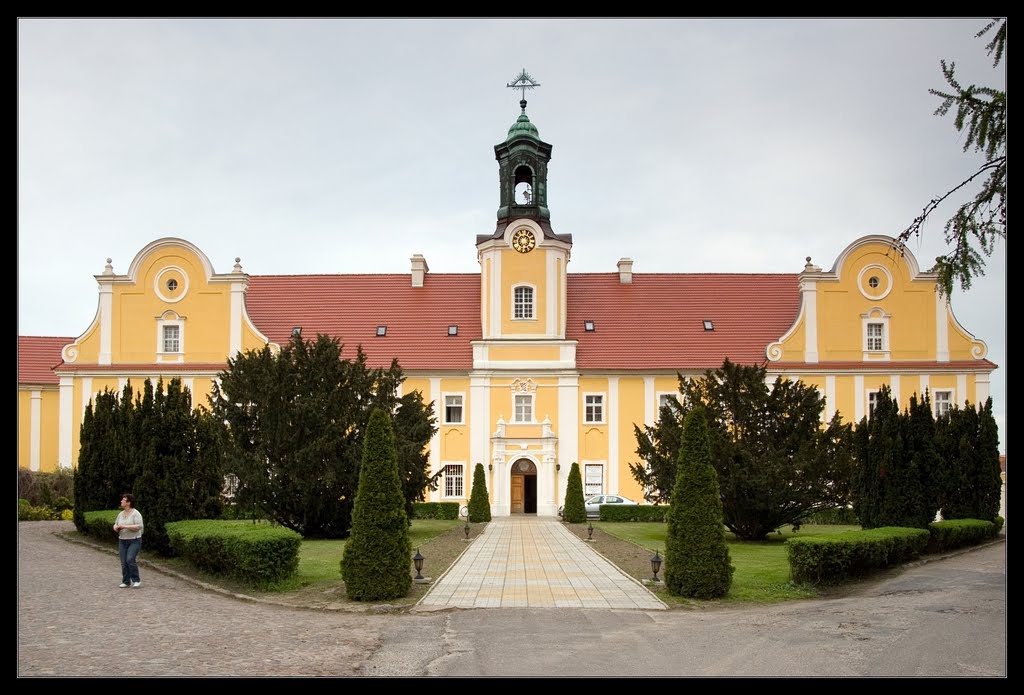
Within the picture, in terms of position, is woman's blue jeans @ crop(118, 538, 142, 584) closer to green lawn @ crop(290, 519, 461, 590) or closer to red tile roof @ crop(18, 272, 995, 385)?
green lawn @ crop(290, 519, 461, 590)

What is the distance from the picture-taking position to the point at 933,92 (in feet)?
32.6

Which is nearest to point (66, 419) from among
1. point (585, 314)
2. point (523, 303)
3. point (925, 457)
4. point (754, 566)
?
point (523, 303)

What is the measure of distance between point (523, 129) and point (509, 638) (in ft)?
109

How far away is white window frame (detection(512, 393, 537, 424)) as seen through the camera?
129ft

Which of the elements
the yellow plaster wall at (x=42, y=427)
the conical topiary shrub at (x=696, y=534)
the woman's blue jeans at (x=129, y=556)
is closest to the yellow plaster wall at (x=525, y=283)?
the yellow plaster wall at (x=42, y=427)

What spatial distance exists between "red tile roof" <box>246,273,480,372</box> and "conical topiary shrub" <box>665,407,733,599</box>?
2518 centimetres

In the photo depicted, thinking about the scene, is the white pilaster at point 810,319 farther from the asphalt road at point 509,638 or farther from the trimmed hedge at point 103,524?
the trimmed hedge at point 103,524

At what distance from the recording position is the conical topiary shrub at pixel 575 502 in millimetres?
33156

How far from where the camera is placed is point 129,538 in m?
14.9

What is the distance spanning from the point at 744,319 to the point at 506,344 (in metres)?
10.6

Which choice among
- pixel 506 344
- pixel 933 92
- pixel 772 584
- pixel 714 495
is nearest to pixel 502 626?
pixel 714 495

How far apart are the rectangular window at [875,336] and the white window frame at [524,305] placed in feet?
45.1

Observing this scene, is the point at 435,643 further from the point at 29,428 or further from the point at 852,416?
the point at 29,428

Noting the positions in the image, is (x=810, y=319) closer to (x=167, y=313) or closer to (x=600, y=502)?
(x=600, y=502)
